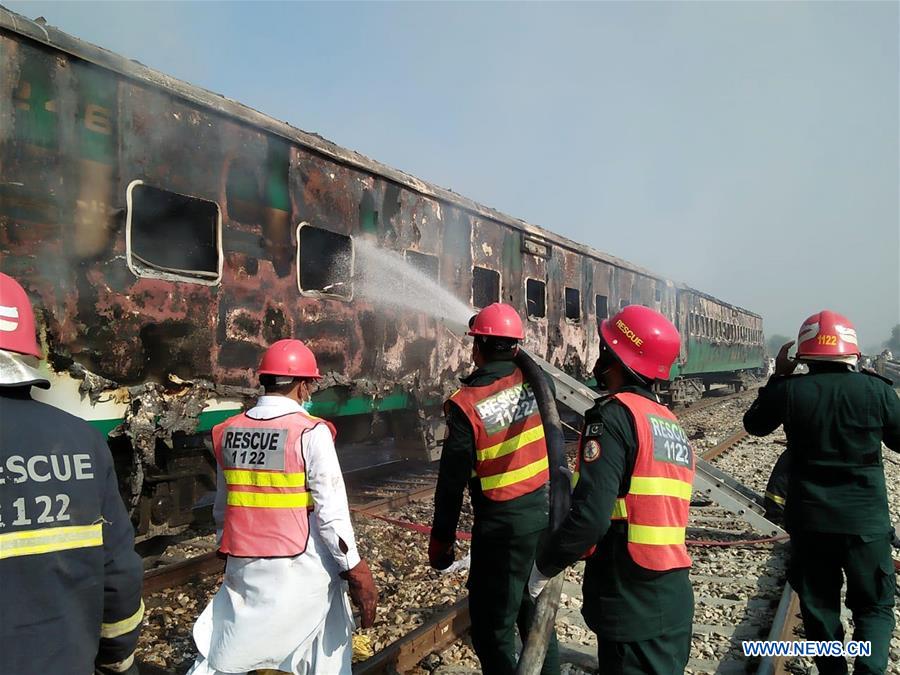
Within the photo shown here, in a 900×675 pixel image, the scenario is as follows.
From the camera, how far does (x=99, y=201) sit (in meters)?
4.12

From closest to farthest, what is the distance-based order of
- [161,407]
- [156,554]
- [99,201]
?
[99,201], [161,407], [156,554]

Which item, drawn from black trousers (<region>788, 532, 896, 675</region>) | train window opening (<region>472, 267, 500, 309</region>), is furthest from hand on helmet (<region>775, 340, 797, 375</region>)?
train window opening (<region>472, 267, 500, 309</region>)

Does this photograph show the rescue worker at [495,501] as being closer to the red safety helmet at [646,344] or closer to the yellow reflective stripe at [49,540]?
the red safety helmet at [646,344]

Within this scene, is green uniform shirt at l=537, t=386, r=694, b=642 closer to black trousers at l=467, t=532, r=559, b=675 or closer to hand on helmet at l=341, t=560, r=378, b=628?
black trousers at l=467, t=532, r=559, b=675

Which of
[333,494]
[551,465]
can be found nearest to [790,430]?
[551,465]

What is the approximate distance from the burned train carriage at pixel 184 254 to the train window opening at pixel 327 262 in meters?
0.01

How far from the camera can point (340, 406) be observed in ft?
20.0

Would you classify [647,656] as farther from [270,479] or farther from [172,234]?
[172,234]

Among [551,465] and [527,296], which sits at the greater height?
[527,296]

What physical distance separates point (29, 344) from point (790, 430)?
3.25 meters

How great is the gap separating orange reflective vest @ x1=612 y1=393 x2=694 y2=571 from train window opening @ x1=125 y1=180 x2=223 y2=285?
12.0ft

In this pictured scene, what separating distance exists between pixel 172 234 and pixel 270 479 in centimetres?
352

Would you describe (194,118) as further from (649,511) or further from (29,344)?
(649,511)

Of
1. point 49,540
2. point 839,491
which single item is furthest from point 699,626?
point 49,540
